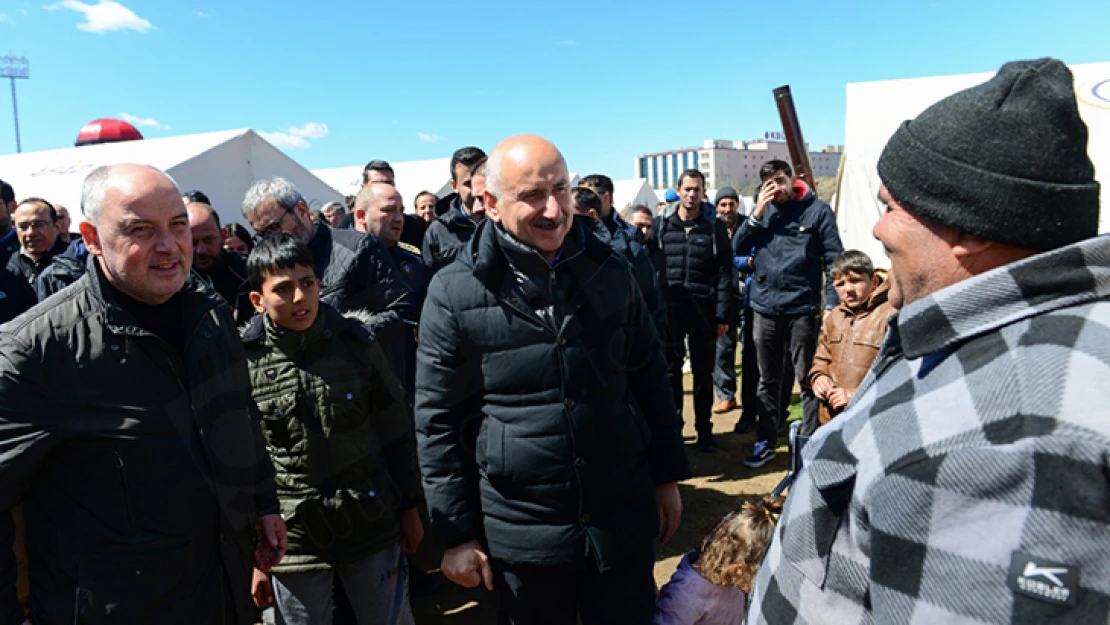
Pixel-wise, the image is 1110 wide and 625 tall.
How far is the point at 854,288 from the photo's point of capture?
12.5 ft

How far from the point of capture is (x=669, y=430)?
2.32 m

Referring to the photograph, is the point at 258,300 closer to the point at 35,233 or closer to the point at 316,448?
the point at 316,448

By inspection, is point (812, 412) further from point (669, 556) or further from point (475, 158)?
point (475, 158)

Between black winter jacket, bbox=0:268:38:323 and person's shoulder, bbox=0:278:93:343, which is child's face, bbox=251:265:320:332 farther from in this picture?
black winter jacket, bbox=0:268:38:323

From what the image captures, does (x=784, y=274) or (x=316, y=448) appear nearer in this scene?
(x=316, y=448)

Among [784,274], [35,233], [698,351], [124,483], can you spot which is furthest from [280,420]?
[698,351]

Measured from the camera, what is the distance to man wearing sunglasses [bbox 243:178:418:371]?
11.5 feet

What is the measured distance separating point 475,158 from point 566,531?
337 cm

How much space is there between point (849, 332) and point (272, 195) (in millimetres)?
3393

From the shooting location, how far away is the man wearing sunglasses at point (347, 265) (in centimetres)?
351

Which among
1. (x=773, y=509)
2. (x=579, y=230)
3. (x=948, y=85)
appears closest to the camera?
(x=579, y=230)

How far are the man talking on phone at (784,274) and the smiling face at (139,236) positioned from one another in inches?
166

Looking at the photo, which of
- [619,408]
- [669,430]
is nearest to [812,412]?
[669,430]

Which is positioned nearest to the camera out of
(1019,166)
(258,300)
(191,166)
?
(1019,166)
